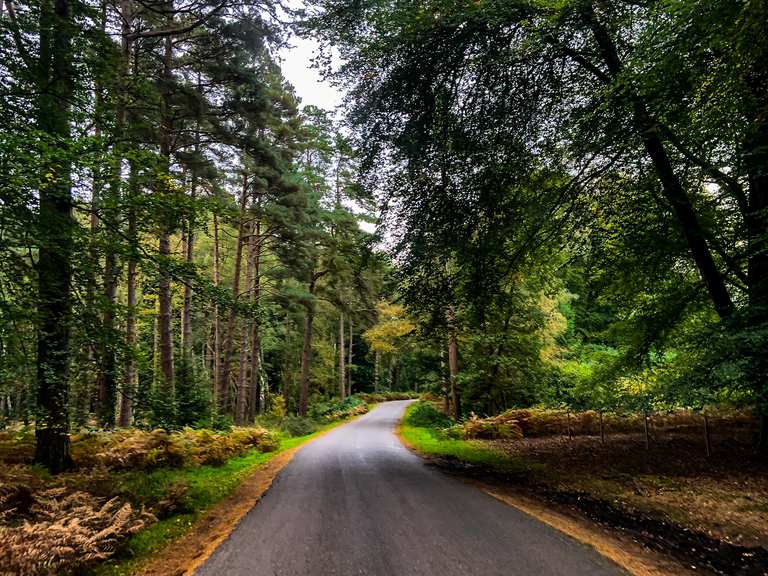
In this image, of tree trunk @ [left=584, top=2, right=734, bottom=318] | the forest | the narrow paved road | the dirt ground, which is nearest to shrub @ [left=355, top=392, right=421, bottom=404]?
the forest

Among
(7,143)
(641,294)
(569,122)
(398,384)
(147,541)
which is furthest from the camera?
(398,384)

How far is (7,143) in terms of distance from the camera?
4.17 m

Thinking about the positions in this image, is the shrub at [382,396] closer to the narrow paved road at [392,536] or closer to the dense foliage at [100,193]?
the dense foliage at [100,193]

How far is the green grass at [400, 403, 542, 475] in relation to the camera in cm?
921

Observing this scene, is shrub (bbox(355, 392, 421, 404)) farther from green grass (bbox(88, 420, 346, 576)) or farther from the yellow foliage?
green grass (bbox(88, 420, 346, 576))

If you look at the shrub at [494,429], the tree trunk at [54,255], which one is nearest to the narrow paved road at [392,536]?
the tree trunk at [54,255]

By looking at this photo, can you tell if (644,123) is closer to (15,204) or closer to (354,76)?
(354,76)

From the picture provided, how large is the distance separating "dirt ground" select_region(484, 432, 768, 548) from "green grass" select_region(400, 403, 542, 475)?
1.74ft

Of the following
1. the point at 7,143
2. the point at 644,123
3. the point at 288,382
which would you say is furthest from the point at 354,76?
the point at 288,382

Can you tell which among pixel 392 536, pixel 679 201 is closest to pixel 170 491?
pixel 392 536

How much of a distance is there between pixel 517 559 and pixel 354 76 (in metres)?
8.30

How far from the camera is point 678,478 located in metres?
7.23

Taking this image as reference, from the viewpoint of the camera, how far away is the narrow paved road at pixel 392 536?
13.5ft

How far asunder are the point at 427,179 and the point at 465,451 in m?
7.69
